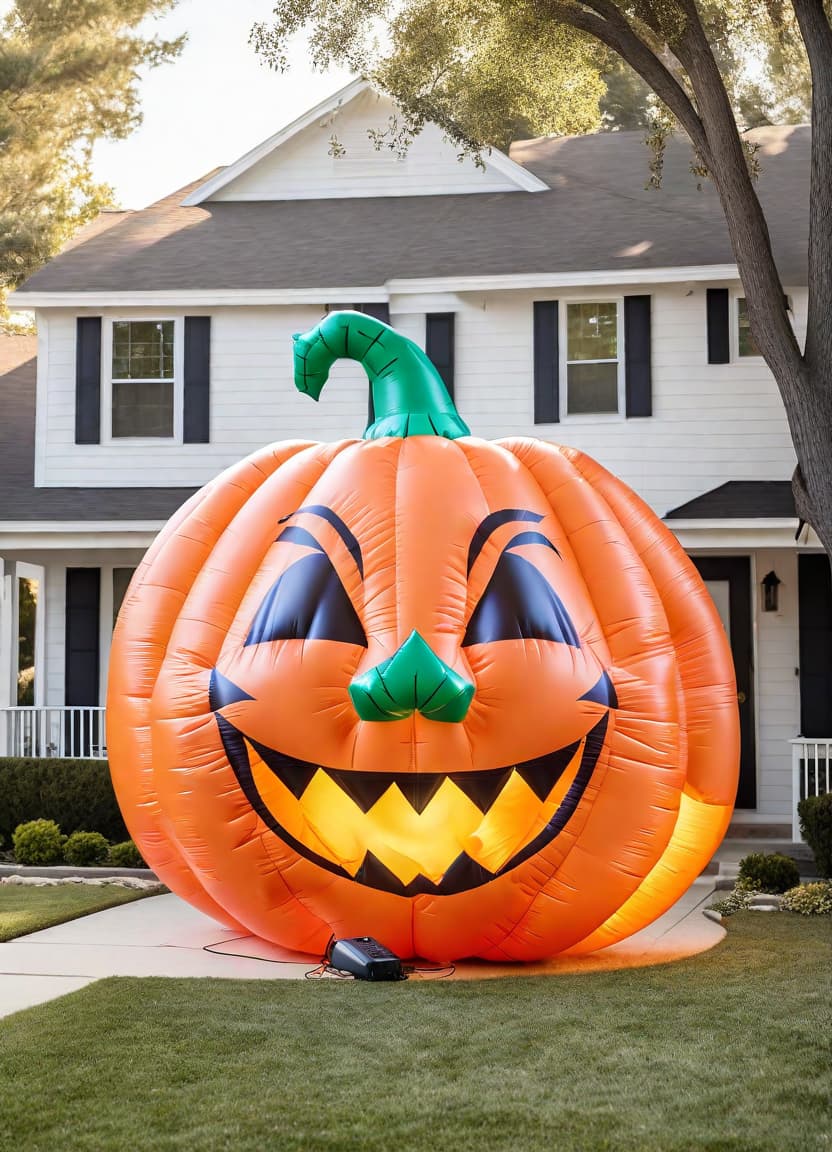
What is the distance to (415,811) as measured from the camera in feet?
22.1

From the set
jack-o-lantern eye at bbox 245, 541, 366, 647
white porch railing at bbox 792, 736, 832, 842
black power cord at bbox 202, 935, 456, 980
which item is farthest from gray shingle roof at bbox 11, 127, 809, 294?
black power cord at bbox 202, 935, 456, 980

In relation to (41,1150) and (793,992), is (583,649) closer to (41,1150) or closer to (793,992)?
(793,992)

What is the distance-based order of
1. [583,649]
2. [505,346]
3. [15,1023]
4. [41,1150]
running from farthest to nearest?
[505,346]
[583,649]
[15,1023]
[41,1150]

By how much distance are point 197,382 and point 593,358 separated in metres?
4.04

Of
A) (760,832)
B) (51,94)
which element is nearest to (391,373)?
(760,832)

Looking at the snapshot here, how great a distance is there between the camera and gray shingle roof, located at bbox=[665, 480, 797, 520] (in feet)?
39.3

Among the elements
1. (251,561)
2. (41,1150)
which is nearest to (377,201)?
(251,561)

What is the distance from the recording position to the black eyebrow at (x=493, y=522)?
6887mm

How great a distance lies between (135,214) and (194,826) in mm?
10597

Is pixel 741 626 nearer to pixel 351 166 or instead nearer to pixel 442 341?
pixel 442 341

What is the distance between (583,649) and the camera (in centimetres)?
677

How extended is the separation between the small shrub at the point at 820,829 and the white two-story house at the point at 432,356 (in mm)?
2460

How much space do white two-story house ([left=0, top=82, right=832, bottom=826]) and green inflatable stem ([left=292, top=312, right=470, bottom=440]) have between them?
4.79m

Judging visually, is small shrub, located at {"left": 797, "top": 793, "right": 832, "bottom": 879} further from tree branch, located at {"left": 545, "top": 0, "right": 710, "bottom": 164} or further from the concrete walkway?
tree branch, located at {"left": 545, "top": 0, "right": 710, "bottom": 164}
